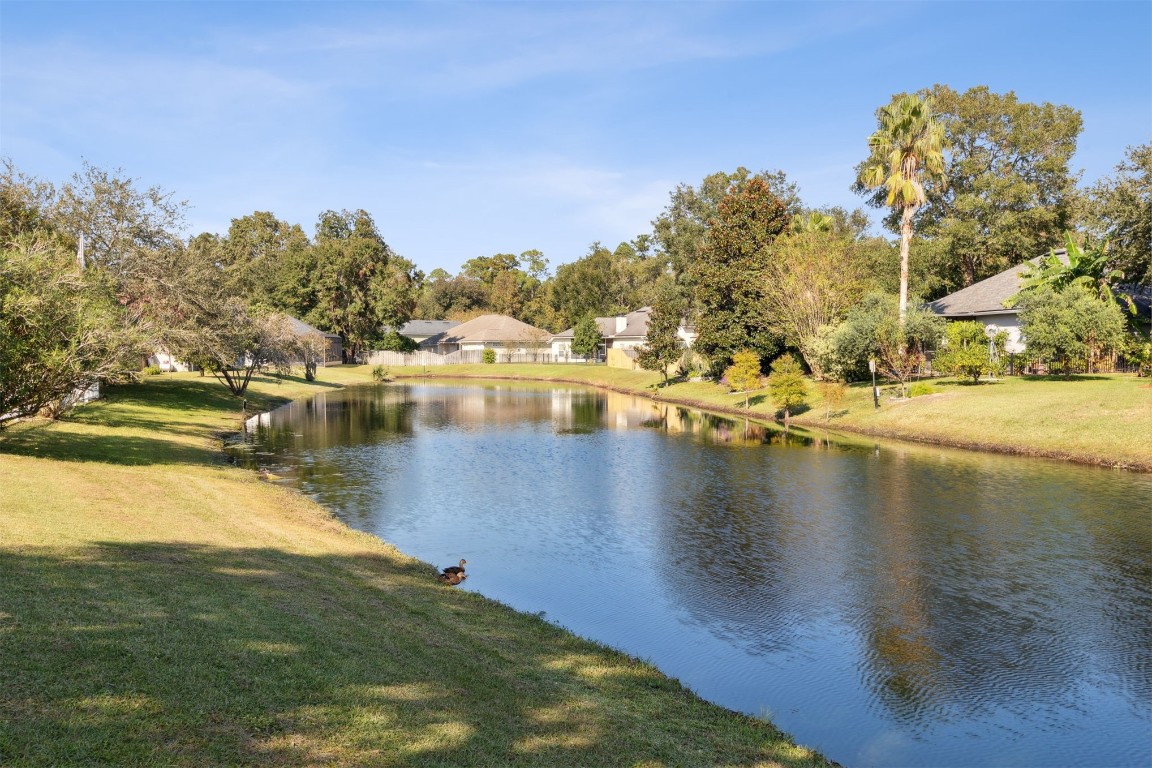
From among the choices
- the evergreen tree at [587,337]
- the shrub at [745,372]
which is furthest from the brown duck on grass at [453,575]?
the evergreen tree at [587,337]

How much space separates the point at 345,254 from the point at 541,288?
55.3 meters

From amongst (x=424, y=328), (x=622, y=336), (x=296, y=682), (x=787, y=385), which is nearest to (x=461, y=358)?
(x=424, y=328)

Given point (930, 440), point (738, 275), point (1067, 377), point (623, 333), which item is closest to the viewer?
point (930, 440)

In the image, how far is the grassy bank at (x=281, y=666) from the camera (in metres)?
7.40

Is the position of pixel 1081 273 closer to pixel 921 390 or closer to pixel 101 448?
pixel 921 390

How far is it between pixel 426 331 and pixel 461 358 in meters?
12.7

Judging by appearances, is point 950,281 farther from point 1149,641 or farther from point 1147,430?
point 1149,641

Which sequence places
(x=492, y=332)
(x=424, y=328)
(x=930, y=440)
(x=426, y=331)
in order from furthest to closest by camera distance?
1. (x=424, y=328)
2. (x=426, y=331)
3. (x=492, y=332)
4. (x=930, y=440)

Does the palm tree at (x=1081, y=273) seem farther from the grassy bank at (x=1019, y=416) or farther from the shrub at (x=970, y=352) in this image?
the grassy bank at (x=1019, y=416)

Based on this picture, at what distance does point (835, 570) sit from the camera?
18.0 metres

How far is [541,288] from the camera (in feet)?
518

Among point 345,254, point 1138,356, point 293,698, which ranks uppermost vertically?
point 345,254

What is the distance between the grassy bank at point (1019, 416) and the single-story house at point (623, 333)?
130 ft

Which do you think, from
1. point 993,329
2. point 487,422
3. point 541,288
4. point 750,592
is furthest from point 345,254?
point 750,592
